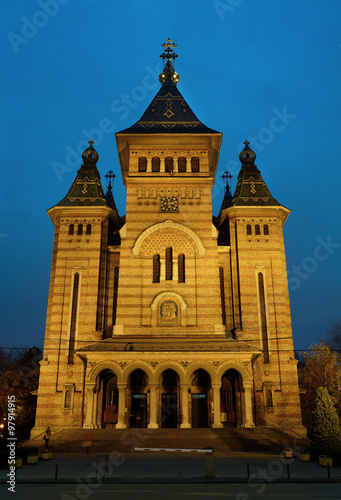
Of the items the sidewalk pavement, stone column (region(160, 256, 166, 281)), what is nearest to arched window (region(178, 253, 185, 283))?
stone column (region(160, 256, 166, 281))

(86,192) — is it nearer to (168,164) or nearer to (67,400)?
(168,164)

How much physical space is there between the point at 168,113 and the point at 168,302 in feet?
50.5

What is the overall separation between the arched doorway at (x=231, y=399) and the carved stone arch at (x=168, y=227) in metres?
8.45

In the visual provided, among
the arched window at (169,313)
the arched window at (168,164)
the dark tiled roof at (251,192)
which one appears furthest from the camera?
the arched window at (168,164)

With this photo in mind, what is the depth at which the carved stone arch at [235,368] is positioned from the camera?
2709cm

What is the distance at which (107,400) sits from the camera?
101 ft

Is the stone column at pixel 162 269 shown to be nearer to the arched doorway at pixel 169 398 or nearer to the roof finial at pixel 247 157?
the arched doorway at pixel 169 398

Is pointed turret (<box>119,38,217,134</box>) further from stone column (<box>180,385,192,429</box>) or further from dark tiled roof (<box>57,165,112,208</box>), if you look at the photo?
stone column (<box>180,385,192,429</box>)

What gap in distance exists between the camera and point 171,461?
64.0ft

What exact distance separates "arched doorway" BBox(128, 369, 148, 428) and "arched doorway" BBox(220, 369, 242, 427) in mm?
5073

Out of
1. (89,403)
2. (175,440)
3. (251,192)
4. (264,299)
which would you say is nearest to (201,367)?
(175,440)

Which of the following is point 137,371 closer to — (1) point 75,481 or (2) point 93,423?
(2) point 93,423

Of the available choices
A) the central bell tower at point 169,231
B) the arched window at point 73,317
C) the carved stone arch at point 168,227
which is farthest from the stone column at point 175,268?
the arched window at point 73,317

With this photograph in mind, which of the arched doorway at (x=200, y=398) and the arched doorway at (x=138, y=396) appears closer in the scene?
the arched doorway at (x=200, y=398)
